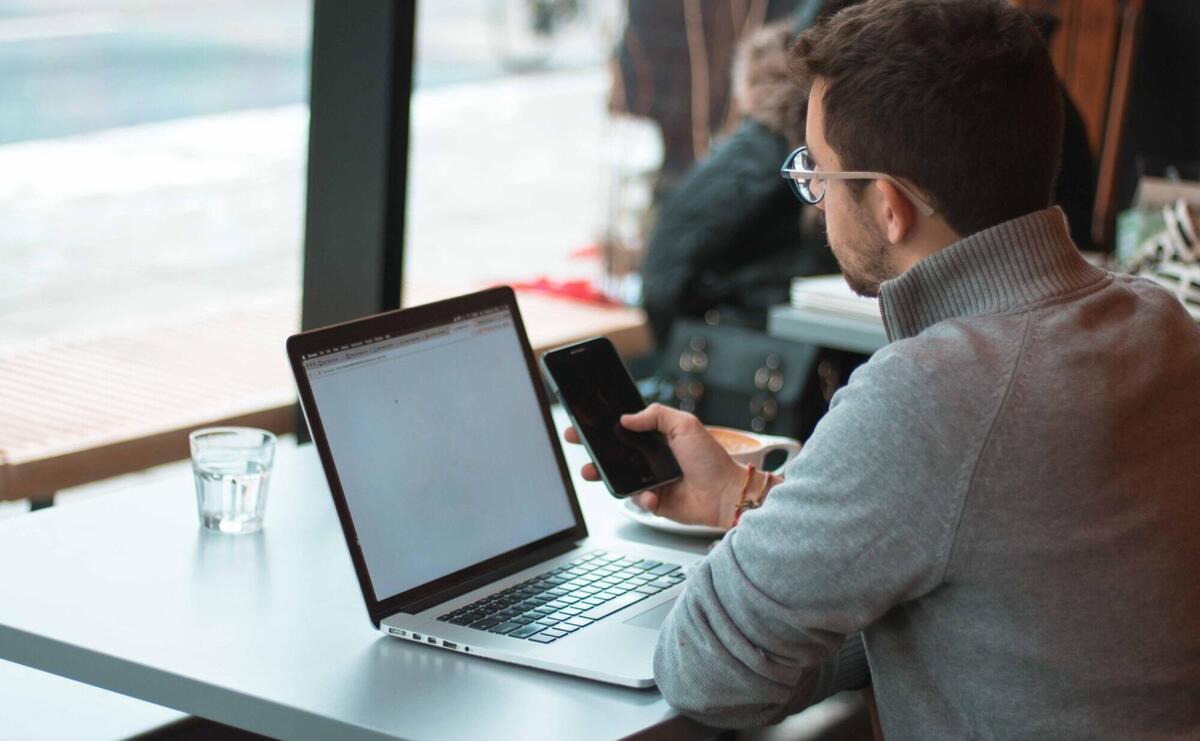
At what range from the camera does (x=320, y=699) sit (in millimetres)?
1314

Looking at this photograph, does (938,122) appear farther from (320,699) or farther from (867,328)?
(867,328)

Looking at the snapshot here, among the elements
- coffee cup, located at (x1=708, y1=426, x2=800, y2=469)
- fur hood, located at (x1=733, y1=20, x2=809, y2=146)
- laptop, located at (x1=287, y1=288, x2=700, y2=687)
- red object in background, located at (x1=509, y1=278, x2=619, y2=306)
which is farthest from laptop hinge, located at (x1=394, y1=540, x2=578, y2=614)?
red object in background, located at (x1=509, y1=278, x2=619, y2=306)

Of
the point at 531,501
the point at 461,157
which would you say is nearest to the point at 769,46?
the point at 531,501

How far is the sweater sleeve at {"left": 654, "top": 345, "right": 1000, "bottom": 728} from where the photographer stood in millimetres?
1202

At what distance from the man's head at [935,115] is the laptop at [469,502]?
1.54ft

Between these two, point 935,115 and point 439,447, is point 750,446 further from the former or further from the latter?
point 935,115

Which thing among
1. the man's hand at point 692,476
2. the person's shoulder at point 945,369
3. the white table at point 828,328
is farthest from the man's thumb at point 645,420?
the white table at point 828,328

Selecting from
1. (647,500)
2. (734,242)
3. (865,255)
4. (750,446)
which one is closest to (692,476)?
(647,500)

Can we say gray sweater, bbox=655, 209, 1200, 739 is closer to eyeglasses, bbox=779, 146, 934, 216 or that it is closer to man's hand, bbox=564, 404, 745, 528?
eyeglasses, bbox=779, 146, 934, 216

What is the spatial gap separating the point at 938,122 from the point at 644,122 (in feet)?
14.6

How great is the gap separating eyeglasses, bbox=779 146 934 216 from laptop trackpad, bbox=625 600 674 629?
1.45 ft

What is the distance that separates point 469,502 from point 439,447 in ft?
0.23

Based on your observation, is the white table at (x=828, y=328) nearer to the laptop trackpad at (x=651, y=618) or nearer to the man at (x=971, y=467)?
the laptop trackpad at (x=651, y=618)

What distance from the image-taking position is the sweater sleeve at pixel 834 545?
1202 mm
